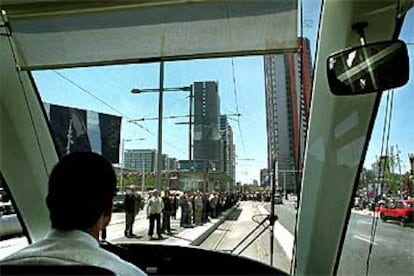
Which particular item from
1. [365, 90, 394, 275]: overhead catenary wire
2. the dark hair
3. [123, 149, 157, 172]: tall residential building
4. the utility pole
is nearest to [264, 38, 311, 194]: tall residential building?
[365, 90, 394, 275]: overhead catenary wire

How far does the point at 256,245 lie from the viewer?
2678 millimetres

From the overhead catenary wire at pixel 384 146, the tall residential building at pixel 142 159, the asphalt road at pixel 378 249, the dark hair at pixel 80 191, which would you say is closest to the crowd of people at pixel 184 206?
the tall residential building at pixel 142 159

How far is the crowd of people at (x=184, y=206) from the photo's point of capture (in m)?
4.40

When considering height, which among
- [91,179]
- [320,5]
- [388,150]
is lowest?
[91,179]

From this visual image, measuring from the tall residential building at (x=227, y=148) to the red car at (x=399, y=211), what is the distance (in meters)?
1.38

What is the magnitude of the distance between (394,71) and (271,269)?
1109mm

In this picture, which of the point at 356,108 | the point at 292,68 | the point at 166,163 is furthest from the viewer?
the point at 166,163

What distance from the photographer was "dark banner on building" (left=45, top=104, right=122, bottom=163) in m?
3.06

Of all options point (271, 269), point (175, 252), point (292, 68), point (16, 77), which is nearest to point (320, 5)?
point (292, 68)

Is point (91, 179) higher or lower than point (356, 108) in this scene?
lower

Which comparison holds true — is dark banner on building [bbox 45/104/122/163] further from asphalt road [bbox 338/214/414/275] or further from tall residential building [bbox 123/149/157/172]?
asphalt road [bbox 338/214/414/275]

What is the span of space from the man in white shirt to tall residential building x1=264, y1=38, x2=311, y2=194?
1611mm

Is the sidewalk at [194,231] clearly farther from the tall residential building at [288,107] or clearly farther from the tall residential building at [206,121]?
the tall residential building at [288,107]

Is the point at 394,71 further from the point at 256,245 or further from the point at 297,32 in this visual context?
the point at 256,245
